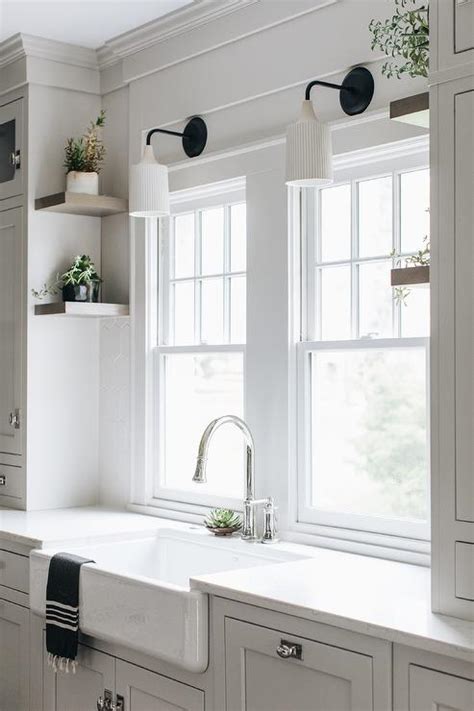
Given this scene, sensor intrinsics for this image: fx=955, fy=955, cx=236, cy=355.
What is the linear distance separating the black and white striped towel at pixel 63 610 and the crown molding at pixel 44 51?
217 cm

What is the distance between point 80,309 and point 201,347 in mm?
551

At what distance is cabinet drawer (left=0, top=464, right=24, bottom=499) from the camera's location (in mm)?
4102

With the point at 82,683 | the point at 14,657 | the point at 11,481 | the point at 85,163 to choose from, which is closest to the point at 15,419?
the point at 11,481

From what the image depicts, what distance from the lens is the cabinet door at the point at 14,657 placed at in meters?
3.47

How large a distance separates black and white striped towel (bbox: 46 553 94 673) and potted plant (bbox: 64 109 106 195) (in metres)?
1.62

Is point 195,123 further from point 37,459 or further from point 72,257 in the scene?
point 37,459

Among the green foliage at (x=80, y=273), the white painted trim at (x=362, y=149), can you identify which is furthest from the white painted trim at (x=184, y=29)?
the green foliage at (x=80, y=273)

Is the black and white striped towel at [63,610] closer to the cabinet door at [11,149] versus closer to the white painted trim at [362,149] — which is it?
the white painted trim at [362,149]

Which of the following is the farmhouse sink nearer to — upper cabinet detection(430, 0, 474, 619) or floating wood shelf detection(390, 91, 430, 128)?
upper cabinet detection(430, 0, 474, 619)

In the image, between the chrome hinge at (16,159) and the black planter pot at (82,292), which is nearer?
the black planter pot at (82,292)

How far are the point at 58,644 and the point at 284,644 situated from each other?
103 centimetres

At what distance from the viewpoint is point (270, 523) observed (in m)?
3.33

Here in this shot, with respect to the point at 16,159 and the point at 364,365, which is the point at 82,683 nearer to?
the point at 364,365

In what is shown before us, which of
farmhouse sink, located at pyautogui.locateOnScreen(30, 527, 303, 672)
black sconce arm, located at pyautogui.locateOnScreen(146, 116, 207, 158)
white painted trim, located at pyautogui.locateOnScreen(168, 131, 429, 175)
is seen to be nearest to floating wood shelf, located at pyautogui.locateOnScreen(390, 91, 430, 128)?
white painted trim, located at pyautogui.locateOnScreen(168, 131, 429, 175)
